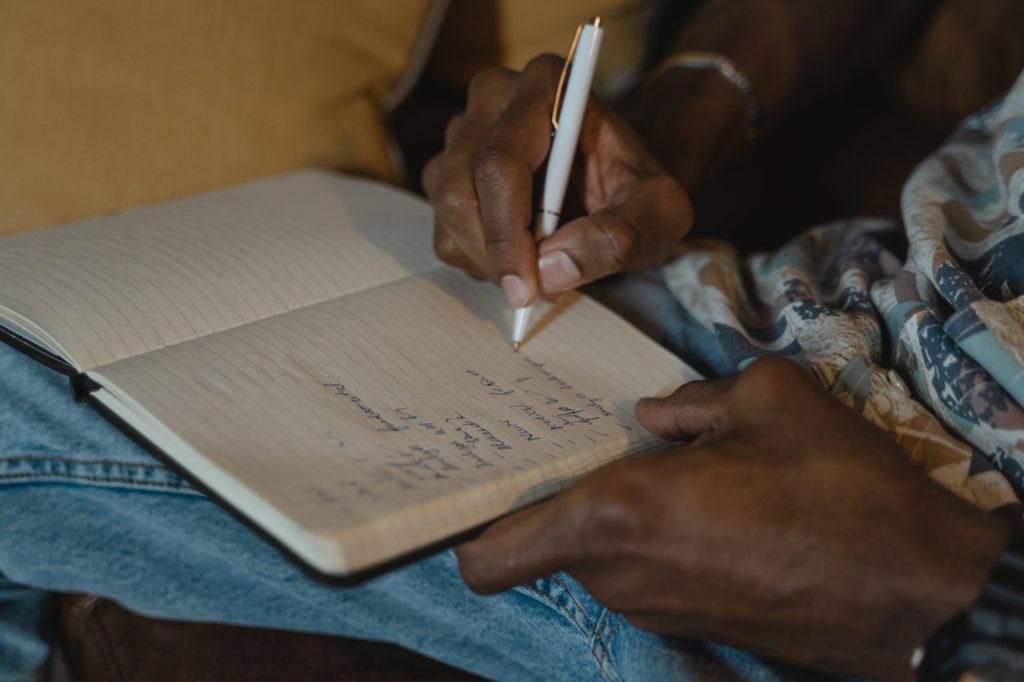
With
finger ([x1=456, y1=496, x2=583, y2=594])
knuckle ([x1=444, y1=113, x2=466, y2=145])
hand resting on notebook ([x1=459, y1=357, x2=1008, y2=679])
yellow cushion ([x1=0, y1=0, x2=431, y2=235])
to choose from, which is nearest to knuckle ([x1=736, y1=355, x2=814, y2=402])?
hand resting on notebook ([x1=459, y1=357, x2=1008, y2=679])

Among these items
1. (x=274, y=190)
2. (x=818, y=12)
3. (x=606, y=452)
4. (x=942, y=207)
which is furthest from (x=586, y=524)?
(x=818, y=12)

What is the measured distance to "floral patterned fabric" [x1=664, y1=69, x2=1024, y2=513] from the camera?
1.82ft

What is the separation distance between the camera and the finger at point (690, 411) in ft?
1.75

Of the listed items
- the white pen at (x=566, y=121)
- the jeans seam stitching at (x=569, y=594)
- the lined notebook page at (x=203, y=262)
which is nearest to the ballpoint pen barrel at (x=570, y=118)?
the white pen at (x=566, y=121)

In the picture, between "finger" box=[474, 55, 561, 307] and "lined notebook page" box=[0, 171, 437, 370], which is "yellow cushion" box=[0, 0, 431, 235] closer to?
"lined notebook page" box=[0, 171, 437, 370]

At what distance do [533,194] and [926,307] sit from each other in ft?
0.96

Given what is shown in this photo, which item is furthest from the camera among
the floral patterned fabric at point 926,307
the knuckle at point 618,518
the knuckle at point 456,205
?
the knuckle at point 456,205

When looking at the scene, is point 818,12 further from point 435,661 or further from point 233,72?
point 435,661

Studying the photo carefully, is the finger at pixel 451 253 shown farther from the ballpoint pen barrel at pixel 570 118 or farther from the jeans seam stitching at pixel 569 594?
the jeans seam stitching at pixel 569 594

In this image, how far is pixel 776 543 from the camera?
47 centimetres

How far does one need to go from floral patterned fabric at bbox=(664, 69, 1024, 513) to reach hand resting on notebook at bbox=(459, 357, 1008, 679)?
0.28 feet

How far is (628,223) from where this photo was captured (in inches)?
26.5

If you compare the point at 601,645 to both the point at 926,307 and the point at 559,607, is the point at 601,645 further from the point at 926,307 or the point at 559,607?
the point at 926,307

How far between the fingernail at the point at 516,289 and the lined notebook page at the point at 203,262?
119mm
